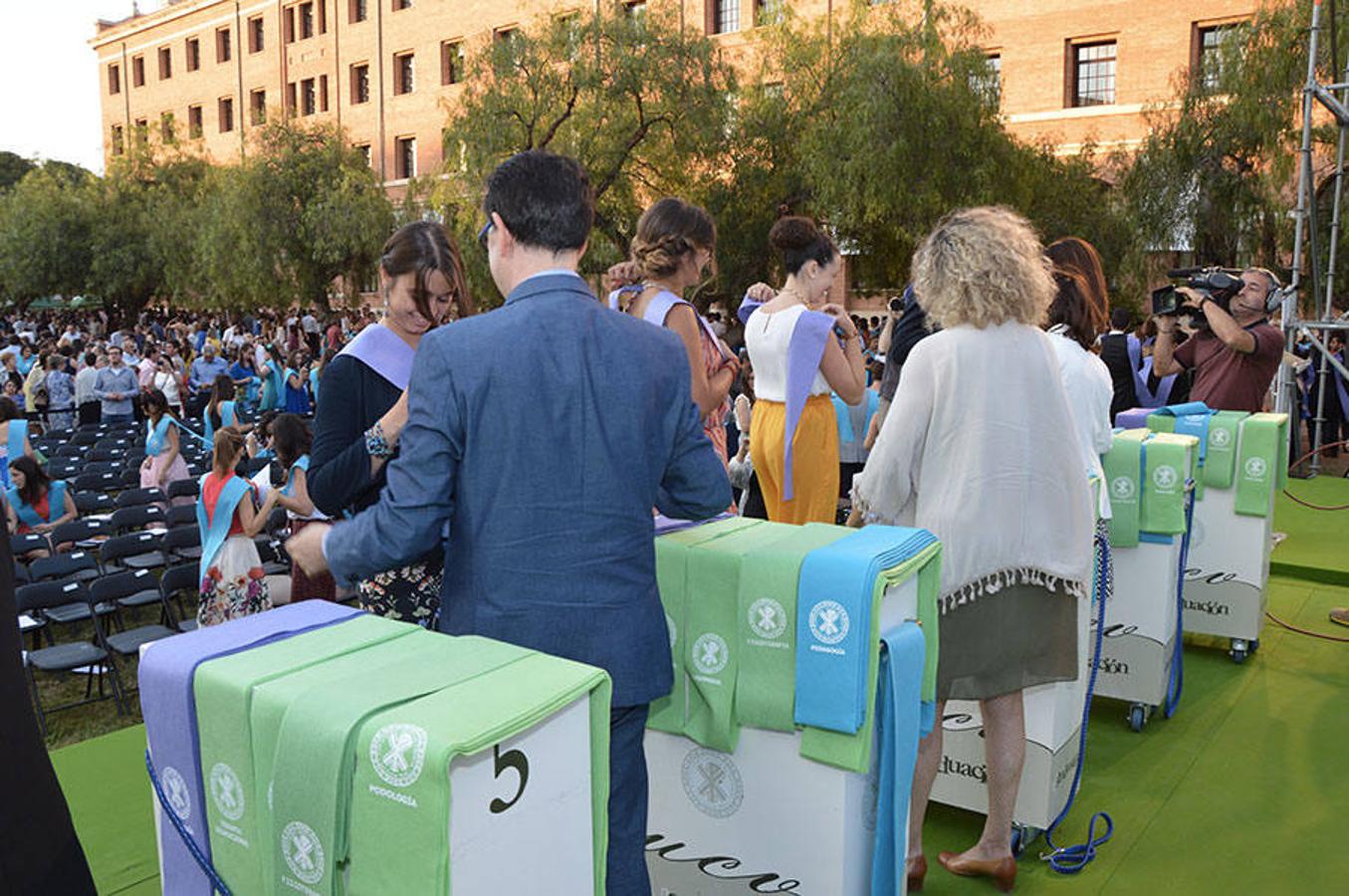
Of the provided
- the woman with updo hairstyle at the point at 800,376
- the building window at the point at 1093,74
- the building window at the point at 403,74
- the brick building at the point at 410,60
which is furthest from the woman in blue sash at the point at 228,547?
the building window at the point at 403,74

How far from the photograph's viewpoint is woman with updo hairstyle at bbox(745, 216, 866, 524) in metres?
4.06

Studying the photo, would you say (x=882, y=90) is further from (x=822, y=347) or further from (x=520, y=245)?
(x=520, y=245)

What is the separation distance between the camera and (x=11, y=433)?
9148 mm

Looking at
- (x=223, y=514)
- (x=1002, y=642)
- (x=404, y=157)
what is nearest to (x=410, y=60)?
(x=404, y=157)

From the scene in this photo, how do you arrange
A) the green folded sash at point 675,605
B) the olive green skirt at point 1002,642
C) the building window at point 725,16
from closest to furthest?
1. the green folded sash at point 675,605
2. the olive green skirt at point 1002,642
3. the building window at point 725,16

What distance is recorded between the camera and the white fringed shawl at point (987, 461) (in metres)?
2.88

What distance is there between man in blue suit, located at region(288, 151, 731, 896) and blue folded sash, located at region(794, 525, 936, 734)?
277 mm

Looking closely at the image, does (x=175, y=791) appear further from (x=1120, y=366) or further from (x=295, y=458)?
(x=1120, y=366)

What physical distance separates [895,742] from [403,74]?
1615 inches

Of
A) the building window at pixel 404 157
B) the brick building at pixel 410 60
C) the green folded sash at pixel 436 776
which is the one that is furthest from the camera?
the building window at pixel 404 157

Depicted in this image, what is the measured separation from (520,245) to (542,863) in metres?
1.09

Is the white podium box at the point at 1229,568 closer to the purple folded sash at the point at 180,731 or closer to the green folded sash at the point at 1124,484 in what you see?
the green folded sash at the point at 1124,484

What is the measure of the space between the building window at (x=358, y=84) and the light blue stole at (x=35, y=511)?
114ft

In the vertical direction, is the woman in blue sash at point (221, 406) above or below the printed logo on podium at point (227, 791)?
below
